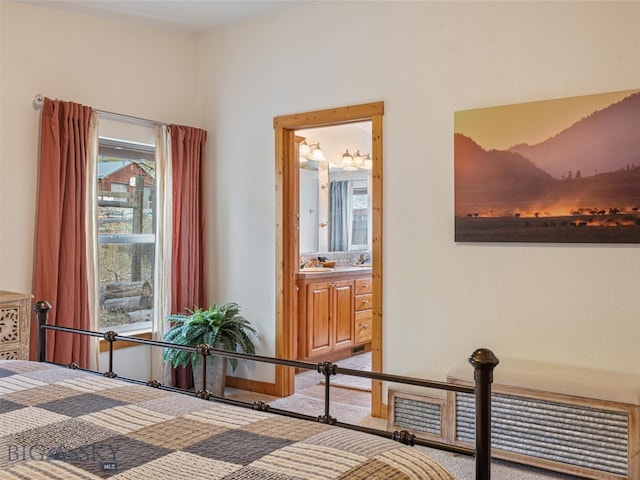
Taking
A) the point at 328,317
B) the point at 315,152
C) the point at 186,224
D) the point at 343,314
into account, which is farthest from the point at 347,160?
the point at 186,224

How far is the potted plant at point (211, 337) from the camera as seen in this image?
404cm

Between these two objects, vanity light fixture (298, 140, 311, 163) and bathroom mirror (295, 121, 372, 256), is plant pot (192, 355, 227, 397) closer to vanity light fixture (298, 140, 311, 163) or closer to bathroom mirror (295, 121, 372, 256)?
bathroom mirror (295, 121, 372, 256)

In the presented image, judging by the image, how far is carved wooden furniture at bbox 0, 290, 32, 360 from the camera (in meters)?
3.03

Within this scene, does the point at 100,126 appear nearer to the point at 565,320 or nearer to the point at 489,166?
the point at 489,166

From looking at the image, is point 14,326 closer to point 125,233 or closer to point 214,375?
point 125,233

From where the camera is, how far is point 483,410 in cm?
150

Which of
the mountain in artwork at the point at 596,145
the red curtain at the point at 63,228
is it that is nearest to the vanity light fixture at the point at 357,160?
the red curtain at the point at 63,228

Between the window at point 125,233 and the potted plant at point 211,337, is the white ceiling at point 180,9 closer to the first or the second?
the window at point 125,233

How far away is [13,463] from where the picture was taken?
1.18 metres

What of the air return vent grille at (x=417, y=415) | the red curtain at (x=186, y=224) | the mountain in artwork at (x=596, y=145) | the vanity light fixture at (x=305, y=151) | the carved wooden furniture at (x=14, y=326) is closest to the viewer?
the mountain in artwork at (x=596, y=145)

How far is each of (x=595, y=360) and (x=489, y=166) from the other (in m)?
1.21

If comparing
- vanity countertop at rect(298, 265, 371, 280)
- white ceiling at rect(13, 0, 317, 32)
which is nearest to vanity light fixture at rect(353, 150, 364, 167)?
vanity countertop at rect(298, 265, 371, 280)

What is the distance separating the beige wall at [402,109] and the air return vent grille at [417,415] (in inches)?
14.5

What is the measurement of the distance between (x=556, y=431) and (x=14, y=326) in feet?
9.44
